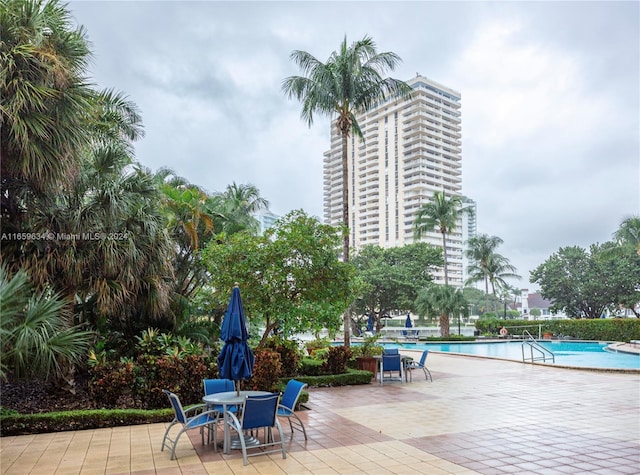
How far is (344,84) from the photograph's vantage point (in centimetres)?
1816

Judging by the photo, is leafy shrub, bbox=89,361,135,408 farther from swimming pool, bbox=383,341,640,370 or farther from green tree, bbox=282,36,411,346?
swimming pool, bbox=383,341,640,370

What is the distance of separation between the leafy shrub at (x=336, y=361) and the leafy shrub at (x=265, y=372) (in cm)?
392

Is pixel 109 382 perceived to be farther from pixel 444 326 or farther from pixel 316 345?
pixel 444 326

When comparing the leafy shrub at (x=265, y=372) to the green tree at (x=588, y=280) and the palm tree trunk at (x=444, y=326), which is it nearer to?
the palm tree trunk at (x=444, y=326)

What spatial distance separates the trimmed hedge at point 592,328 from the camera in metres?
30.9

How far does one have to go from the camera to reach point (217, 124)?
42.1 m

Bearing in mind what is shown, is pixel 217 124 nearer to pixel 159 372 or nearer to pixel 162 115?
pixel 162 115

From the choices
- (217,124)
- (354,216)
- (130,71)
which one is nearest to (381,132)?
(354,216)

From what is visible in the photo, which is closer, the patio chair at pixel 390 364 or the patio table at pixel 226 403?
the patio table at pixel 226 403

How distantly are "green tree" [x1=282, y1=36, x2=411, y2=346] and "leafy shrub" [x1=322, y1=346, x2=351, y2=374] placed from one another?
133 inches

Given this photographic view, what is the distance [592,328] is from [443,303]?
1033 centimetres

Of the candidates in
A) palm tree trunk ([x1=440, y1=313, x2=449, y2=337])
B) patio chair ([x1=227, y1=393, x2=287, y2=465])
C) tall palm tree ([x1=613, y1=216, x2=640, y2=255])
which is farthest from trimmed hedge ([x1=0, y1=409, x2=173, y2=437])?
tall palm tree ([x1=613, y1=216, x2=640, y2=255])

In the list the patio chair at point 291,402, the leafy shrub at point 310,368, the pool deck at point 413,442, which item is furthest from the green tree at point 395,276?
the patio chair at point 291,402

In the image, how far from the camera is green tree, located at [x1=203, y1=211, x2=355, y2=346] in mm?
12031
